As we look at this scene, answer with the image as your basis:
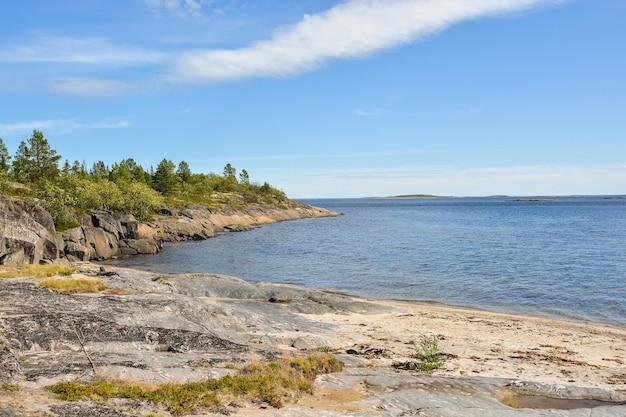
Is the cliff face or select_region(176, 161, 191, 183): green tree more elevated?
select_region(176, 161, 191, 183): green tree

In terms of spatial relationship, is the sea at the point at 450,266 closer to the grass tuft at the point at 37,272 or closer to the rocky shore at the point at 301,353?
the rocky shore at the point at 301,353

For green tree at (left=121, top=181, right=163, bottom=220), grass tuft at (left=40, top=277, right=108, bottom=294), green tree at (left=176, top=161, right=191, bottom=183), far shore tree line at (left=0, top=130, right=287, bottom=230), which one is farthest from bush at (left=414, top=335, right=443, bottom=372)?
green tree at (left=176, top=161, right=191, bottom=183)

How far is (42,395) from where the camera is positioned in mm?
13883

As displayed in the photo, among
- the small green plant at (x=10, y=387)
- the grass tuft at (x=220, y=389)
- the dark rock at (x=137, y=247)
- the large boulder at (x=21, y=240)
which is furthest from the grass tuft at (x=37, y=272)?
the dark rock at (x=137, y=247)

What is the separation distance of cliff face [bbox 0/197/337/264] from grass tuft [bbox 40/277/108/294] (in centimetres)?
1804

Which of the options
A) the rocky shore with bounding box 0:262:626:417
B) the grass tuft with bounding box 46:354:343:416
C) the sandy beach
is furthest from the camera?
the sandy beach

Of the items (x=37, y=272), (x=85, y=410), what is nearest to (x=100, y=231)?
(x=37, y=272)

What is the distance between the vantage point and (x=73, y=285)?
27.7m

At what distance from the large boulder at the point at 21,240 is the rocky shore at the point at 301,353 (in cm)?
1472

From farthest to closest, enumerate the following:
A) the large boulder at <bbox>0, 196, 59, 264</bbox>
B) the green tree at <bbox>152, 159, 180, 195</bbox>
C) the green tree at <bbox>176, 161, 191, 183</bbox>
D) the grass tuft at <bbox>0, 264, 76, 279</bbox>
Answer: the green tree at <bbox>176, 161, 191, 183</bbox> < the green tree at <bbox>152, 159, 180, 195</bbox> < the large boulder at <bbox>0, 196, 59, 264</bbox> < the grass tuft at <bbox>0, 264, 76, 279</bbox>

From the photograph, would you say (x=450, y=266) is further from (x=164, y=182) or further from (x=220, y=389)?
(x=164, y=182)

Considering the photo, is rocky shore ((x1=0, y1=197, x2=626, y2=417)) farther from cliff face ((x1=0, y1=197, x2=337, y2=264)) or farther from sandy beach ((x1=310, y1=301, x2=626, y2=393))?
cliff face ((x1=0, y1=197, x2=337, y2=264))

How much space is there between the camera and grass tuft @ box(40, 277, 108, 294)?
88.0ft

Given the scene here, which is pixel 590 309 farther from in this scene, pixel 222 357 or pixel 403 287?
pixel 222 357
